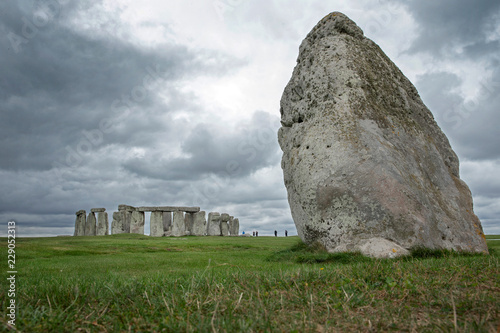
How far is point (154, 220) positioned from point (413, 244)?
2525 cm

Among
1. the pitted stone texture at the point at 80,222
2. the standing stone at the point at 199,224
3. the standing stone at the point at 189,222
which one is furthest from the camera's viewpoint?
the pitted stone texture at the point at 80,222

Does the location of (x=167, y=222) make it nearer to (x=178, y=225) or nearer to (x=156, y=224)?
(x=156, y=224)

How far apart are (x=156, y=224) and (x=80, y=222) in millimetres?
9929

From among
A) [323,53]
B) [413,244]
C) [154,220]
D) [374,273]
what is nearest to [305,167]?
[413,244]

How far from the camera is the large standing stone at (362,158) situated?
7.78m

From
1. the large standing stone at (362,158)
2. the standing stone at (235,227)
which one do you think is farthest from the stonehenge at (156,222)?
the large standing stone at (362,158)

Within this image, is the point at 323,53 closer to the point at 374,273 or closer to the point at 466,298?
the point at 374,273

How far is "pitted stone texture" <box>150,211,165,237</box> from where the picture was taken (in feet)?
96.2

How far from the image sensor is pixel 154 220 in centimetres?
2972

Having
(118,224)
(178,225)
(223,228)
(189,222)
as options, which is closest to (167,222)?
(189,222)

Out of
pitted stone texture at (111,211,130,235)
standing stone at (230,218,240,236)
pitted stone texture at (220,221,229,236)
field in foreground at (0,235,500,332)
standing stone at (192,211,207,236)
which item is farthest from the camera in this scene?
standing stone at (230,218,240,236)

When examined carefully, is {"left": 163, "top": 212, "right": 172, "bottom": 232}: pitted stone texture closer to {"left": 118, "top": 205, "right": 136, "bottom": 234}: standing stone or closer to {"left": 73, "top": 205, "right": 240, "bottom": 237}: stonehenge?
{"left": 73, "top": 205, "right": 240, "bottom": 237}: stonehenge

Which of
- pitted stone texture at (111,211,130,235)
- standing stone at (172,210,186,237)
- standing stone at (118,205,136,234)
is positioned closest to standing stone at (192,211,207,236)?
standing stone at (172,210,186,237)

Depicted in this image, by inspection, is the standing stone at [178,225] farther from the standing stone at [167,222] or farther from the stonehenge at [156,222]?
the standing stone at [167,222]
